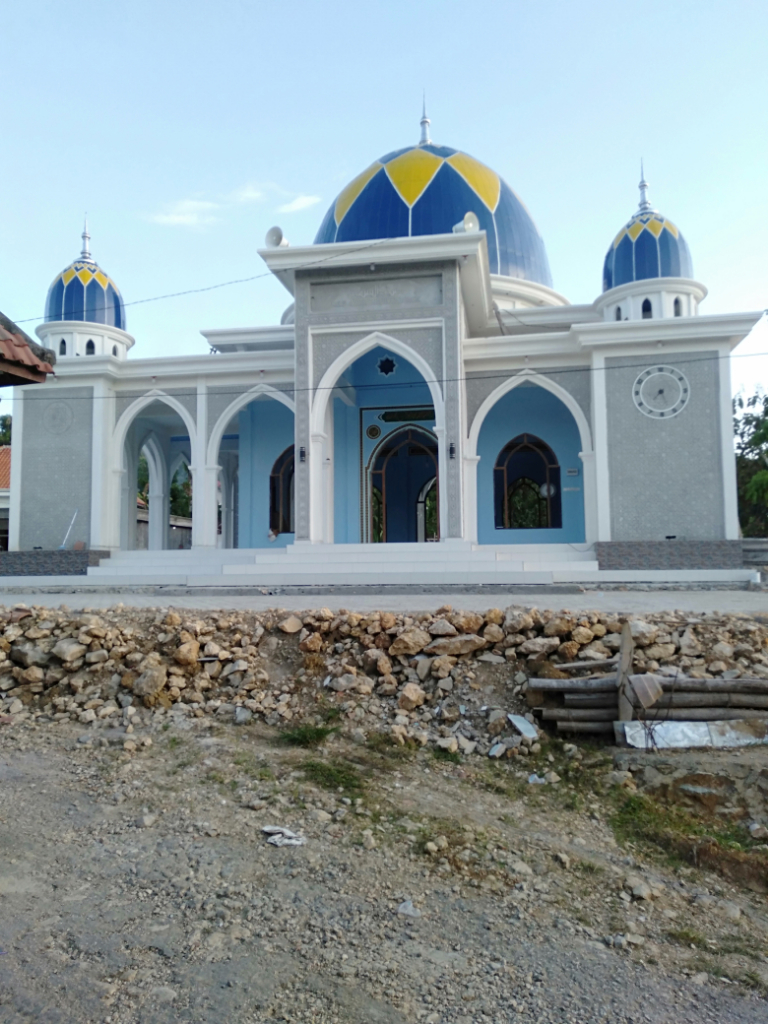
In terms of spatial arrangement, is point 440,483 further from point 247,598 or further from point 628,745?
point 628,745

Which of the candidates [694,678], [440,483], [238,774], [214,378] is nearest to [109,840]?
[238,774]

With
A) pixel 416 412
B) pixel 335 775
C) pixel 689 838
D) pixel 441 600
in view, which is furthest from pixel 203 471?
pixel 689 838

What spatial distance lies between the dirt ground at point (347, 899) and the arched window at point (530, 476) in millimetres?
11053

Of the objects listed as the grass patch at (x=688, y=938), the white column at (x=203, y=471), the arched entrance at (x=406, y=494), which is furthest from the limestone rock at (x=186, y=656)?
the arched entrance at (x=406, y=494)

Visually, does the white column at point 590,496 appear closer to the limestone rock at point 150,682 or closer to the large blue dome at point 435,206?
the large blue dome at point 435,206

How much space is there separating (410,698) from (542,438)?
11.2m

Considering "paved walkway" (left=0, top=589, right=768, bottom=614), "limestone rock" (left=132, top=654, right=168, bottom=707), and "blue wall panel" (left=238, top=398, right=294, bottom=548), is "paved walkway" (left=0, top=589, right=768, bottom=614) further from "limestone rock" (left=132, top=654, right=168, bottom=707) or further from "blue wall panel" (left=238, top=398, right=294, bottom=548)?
"blue wall panel" (left=238, top=398, right=294, bottom=548)

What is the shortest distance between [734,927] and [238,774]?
90.5 inches

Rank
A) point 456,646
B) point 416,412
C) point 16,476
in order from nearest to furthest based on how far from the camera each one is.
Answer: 1. point 456,646
2. point 16,476
3. point 416,412

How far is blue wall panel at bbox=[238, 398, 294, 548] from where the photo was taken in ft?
52.3

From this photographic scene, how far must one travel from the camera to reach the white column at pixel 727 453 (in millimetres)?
12922

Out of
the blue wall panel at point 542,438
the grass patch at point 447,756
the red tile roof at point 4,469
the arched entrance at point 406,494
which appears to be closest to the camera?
the grass patch at point 447,756

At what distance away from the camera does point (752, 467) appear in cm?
2139

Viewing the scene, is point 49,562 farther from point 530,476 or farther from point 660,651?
point 660,651
